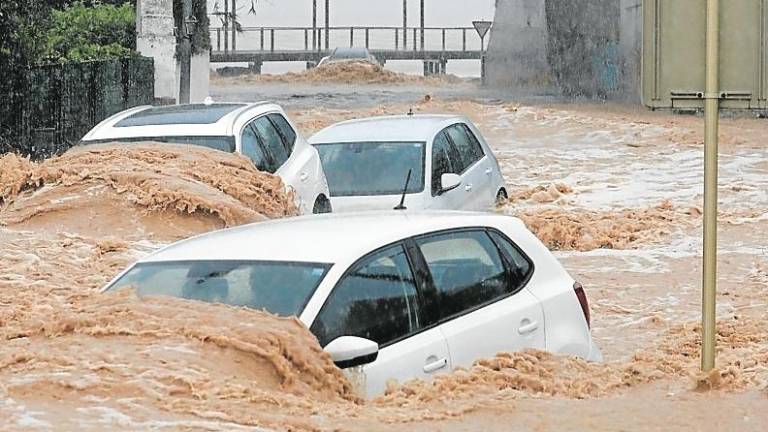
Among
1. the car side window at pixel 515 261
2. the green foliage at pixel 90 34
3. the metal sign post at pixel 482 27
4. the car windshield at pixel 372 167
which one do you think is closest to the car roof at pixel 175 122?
the car windshield at pixel 372 167

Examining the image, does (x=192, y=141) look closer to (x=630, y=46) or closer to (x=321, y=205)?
(x=321, y=205)

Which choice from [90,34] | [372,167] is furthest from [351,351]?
[90,34]

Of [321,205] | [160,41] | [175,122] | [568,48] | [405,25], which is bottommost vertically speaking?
[321,205]

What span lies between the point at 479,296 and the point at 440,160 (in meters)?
6.97

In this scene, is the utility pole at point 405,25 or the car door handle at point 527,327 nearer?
the car door handle at point 527,327

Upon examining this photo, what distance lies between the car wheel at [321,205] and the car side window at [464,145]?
7.48ft

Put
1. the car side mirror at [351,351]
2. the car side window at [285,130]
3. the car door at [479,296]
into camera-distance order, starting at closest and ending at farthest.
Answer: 1. the car side mirror at [351,351]
2. the car door at [479,296]
3. the car side window at [285,130]

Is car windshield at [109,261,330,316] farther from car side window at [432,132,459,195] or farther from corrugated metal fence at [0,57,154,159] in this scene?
corrugated metal fence at [0,57,154,159]

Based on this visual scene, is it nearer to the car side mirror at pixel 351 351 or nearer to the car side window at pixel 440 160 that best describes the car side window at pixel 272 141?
the car side window at pixel 440 160

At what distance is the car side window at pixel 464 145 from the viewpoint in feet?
48.4

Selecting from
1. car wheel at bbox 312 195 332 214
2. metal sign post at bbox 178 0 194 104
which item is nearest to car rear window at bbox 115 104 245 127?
car wheel at bbox 312 195 332 214

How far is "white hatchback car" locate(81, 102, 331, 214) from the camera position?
12.1 meters

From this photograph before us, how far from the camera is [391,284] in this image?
6.73 m

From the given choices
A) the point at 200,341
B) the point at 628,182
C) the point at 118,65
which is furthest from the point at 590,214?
the point at 200,341
